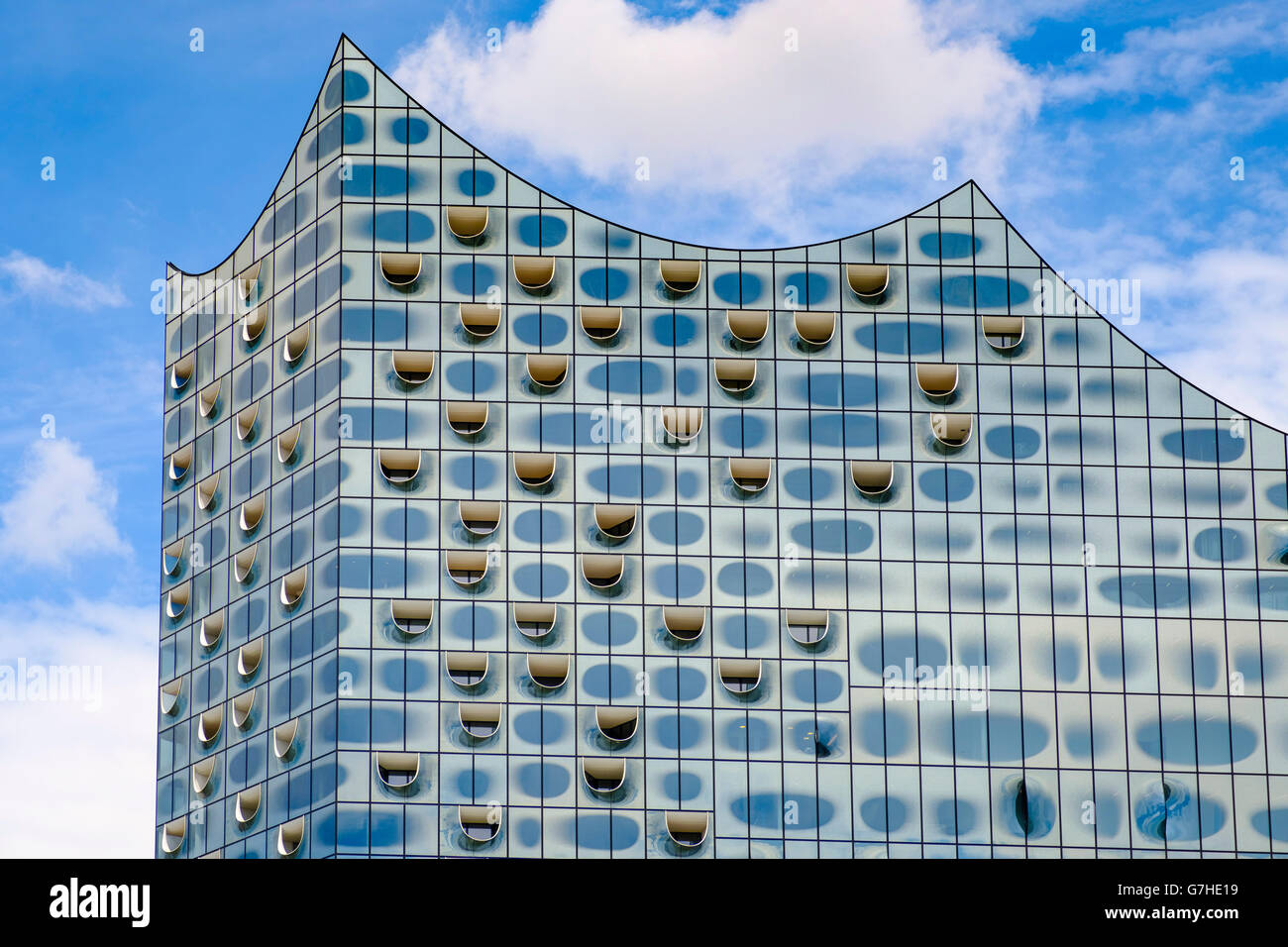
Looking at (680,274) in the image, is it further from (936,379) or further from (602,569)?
(602,569)

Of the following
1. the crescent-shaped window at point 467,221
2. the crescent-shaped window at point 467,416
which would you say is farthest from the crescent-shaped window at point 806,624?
the crescent-shaped window at point 467,221

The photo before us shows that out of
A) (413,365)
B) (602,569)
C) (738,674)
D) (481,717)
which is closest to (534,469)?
(602,569)

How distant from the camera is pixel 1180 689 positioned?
7375 centimetres

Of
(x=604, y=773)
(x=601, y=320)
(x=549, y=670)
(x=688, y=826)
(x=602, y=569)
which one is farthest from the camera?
(x=601, y=320)

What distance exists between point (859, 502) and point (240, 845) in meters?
23.8

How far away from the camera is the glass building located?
7138 centimetres

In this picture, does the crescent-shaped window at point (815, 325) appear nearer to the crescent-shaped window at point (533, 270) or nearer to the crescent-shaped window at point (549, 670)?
the crescent-shaped window at point (533, 270)

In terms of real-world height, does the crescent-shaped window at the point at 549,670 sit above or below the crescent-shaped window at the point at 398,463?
below

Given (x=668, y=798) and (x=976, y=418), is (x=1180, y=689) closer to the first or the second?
(x=976, y=418)

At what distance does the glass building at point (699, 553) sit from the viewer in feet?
234

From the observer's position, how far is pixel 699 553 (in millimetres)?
73750

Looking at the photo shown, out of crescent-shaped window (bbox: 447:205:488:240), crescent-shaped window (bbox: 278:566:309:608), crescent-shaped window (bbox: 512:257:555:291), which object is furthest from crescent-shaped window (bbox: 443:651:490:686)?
crescent-shaped window (bbox: 447:205:488:240)

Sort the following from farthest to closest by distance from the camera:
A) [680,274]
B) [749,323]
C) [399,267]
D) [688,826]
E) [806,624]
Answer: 1. [680,274]
2. [749,323]
3. [399,267]
4. [806,624]
5. [688,826]

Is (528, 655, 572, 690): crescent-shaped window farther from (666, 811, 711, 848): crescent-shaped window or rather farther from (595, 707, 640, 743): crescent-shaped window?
(666, 811, 711, 848): crescent-shaped window
